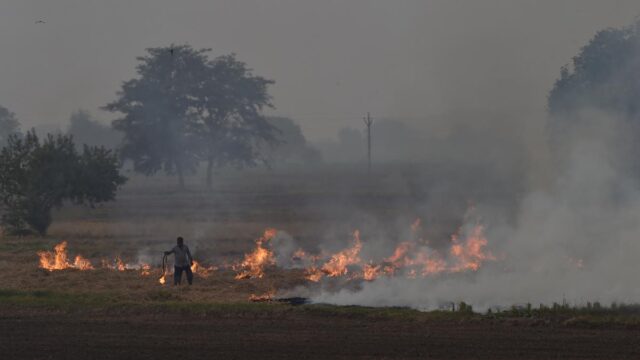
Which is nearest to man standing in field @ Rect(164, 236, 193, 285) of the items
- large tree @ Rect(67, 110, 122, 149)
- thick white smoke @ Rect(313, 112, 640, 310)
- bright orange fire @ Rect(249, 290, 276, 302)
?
bright orange fire @ Rect(249, 290, 276, 302)

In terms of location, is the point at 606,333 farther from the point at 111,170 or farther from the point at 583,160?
the point at 111,170

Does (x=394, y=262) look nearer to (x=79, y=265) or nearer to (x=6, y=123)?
(x=79, y=265)

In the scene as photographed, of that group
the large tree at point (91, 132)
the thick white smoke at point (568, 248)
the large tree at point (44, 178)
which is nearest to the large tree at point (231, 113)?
the large tree at point (44, 178)

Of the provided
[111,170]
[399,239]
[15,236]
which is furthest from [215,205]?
[399,239]

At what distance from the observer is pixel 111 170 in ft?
156

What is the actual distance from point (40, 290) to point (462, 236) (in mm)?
16009

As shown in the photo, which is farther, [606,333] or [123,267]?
[123,267]

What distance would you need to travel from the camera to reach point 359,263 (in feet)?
97.8

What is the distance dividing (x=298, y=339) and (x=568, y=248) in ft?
42.3

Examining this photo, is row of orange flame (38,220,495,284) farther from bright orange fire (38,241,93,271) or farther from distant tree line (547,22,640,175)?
distant tree line (547,22,640,175)

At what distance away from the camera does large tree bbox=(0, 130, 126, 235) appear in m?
43.4

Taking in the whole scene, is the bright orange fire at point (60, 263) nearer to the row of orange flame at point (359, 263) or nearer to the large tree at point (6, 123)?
the row of orange flame at point (359, 263)

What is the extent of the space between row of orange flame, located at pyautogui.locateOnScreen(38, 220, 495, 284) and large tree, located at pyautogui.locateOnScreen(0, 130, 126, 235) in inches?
414

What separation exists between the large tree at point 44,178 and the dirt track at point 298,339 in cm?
2541
